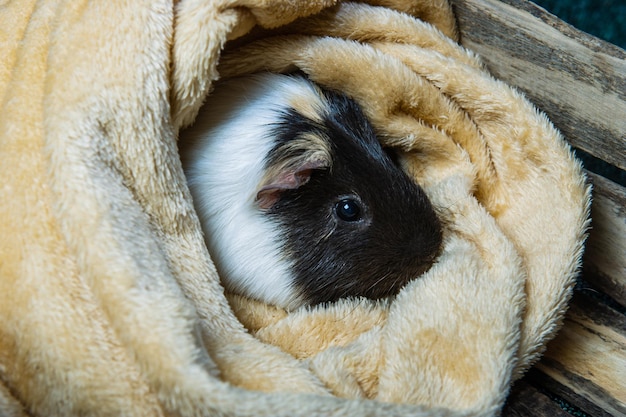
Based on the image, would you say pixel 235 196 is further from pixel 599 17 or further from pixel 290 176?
pixel 599 17

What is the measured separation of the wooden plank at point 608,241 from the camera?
4.96ft

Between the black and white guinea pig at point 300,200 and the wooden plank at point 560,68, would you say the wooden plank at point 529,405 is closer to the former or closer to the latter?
the black and white guinea pig at point 300,200

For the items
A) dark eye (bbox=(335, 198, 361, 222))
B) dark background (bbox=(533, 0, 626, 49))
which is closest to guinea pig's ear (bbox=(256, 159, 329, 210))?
dark eye (bbox=(335, 198, 361, 222))

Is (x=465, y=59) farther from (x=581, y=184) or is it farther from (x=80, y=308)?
(x=80, y=308)

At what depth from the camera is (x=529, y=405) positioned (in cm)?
144

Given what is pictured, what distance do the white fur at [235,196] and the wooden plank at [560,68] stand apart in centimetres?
47

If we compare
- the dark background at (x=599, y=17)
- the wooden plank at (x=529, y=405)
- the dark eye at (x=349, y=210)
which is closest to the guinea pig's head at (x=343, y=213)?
the dark eye at (x=349, y=210)

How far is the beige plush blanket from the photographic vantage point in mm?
1103

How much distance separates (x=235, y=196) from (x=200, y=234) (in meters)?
0.22

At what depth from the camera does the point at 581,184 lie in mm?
1475

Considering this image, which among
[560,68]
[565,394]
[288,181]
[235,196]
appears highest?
[560,68]

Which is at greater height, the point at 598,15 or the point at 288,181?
the point at 598,15

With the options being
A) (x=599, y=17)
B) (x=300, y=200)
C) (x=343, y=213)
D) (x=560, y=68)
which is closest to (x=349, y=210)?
(x=343, y=213)

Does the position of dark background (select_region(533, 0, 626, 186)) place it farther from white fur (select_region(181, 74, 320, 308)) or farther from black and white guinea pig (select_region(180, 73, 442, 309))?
white fur (select_region(181, 74, 320, 308))
